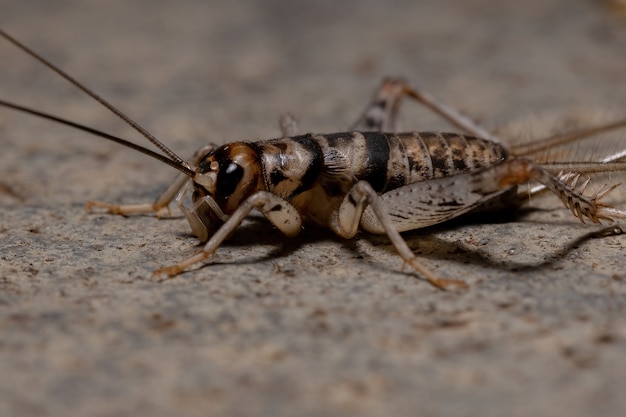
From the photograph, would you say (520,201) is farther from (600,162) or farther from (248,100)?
(248,100)

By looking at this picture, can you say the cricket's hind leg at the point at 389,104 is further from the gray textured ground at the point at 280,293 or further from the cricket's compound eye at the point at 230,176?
Answer: the cricket's compound eye at the point at 230,176

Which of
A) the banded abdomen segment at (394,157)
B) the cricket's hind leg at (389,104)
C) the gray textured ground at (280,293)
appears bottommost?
the gray textured ground at (280,293)

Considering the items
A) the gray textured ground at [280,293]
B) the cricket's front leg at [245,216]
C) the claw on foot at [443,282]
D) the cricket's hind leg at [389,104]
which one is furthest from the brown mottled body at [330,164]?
the cricket's hind leg at [389,104]

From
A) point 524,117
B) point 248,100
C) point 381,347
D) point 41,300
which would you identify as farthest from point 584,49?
point 41,300

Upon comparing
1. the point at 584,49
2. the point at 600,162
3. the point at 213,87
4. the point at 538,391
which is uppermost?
the point at 584,49

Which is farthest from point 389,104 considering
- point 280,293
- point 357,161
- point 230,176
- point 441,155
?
point 280,293

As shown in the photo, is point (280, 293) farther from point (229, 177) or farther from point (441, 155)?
point (441, 155)

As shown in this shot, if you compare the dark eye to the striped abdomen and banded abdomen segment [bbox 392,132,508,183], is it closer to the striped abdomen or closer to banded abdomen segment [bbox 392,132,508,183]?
the striped abdomen

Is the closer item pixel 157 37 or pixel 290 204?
pixel 290 204

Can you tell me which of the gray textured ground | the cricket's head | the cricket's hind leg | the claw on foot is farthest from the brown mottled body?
the cricket's hind leg
